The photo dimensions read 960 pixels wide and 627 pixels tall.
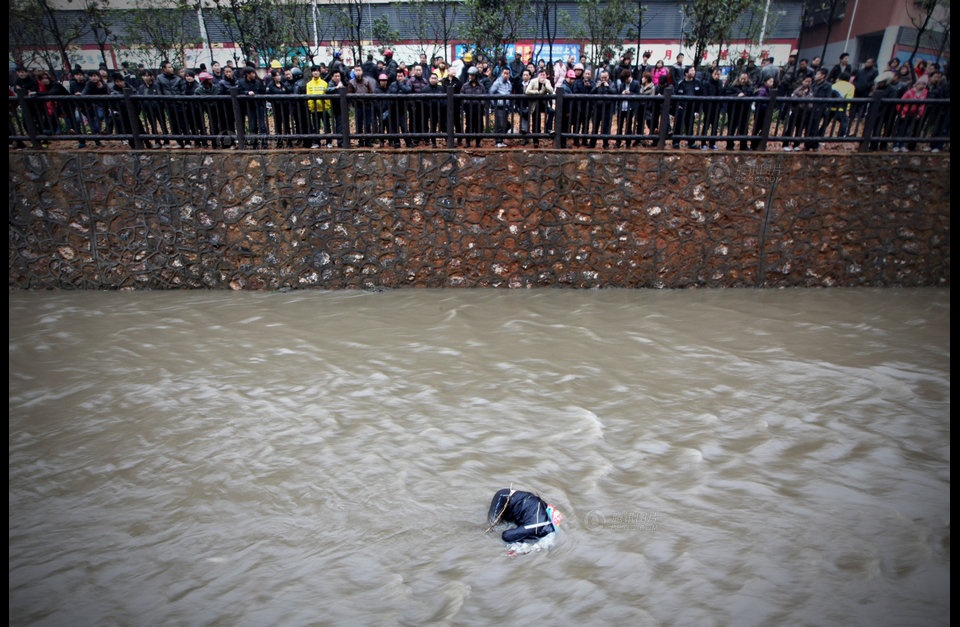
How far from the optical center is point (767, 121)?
805 cm

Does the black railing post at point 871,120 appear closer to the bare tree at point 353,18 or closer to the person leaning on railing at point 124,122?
the person leaning on railing at point 124,122

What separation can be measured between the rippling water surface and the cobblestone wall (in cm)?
98

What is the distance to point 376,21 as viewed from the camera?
59.9 feet

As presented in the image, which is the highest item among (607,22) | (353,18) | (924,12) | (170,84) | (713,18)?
(353,18)

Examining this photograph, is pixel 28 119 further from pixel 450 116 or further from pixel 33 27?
pixel 33 27

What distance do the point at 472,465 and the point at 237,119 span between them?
5.95m

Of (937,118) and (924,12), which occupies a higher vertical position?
(924,12)

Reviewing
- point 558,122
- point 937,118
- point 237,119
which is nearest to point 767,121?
point 937,118

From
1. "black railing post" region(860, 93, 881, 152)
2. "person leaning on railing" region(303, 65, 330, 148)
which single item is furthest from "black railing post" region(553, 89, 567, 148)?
"black railing post" region(860, 93, 881, 152)

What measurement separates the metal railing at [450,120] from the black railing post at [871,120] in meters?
0.01

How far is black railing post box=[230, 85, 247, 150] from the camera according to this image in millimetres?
7980

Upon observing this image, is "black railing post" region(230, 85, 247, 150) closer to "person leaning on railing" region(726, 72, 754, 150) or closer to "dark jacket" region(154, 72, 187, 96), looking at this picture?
"dark jacket" region(154, 72, 187, 96)

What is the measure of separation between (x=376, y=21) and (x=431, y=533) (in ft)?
58.4

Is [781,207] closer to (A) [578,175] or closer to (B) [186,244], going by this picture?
(A) [578,175]
